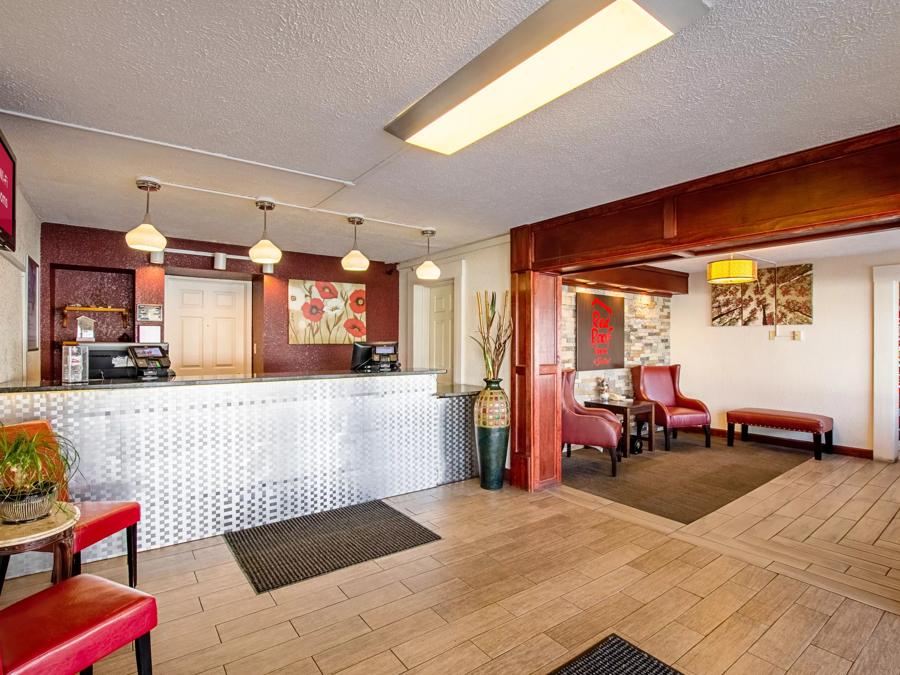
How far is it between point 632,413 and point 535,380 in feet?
6.55

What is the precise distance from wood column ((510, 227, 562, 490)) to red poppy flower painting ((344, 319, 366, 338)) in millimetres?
2675

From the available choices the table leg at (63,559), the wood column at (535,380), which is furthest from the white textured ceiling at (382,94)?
the table leg at (63,559)

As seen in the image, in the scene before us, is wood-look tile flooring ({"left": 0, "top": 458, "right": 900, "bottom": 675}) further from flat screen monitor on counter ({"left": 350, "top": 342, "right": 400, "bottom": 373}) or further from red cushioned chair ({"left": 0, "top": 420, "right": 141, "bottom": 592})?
flat screen monitor on counter ({"left": 350, "top": 342, "right": 400, "bottom": 373})

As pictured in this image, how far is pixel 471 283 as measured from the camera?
17.4 feet

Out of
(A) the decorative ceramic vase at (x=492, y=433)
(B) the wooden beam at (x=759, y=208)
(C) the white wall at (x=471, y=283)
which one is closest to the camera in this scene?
(B) the wooden beam at (x=759, y=208)

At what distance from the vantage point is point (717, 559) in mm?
3082

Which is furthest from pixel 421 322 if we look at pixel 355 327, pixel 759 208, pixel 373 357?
pixel 759 208

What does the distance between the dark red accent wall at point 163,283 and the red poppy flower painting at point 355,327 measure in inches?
4.5

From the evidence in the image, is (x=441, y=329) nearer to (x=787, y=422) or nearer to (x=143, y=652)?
(x=787, y=422)

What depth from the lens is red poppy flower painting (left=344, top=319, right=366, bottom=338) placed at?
6.44 meters

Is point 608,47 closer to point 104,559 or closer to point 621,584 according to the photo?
point 621,584

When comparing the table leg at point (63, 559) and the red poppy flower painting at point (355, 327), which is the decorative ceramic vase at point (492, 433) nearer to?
the red poppy flower painting at point (355, 327)

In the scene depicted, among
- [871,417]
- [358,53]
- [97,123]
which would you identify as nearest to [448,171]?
[358,53]

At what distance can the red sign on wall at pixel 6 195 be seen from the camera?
2.18 metres
